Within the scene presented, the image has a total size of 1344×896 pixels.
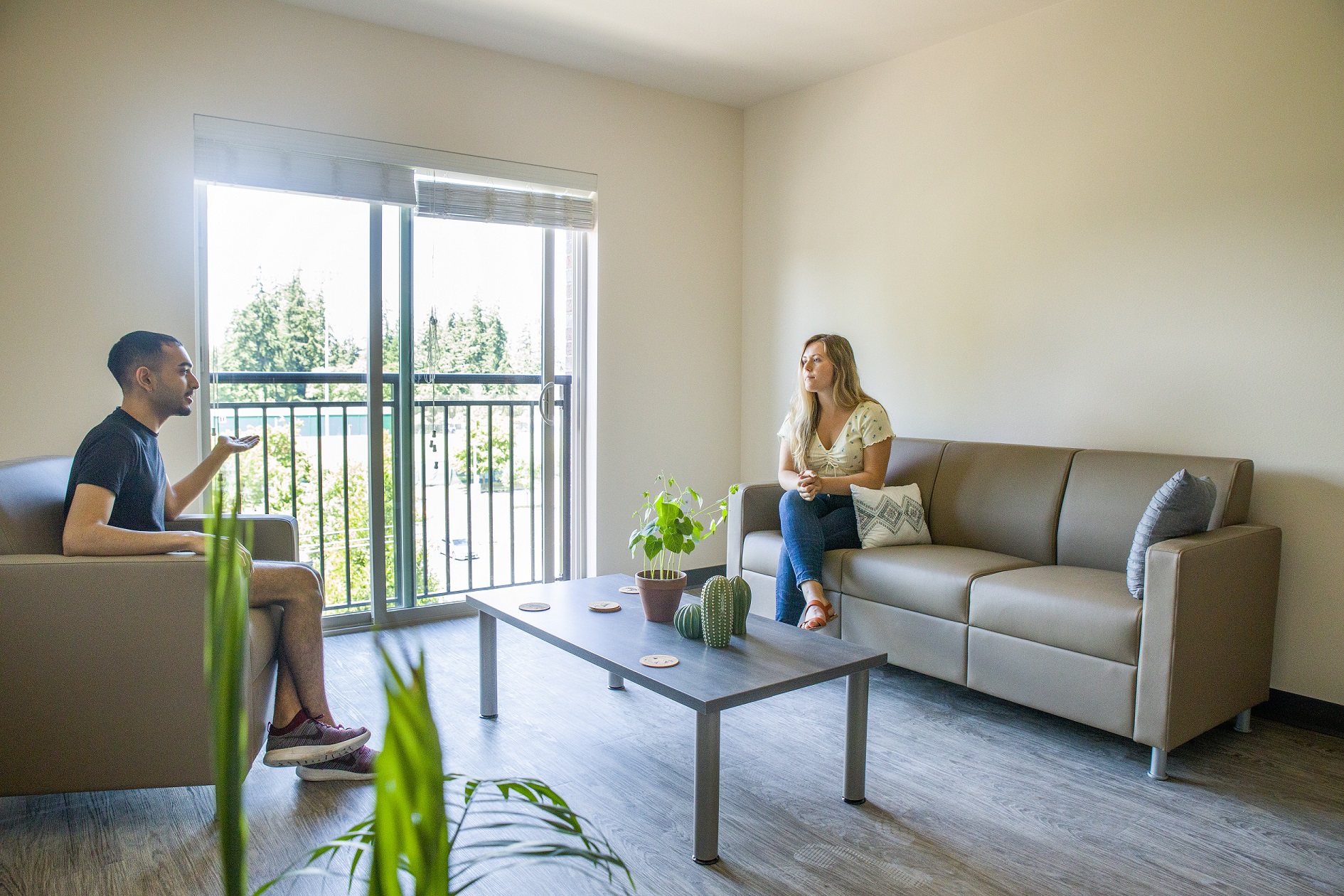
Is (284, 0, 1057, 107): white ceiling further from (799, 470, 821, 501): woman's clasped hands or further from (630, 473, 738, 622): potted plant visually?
(630, 473, 738, 622): potted plant

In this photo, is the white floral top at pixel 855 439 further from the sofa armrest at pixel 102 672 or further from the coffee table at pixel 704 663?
the sofa armrest at pixel 102 672

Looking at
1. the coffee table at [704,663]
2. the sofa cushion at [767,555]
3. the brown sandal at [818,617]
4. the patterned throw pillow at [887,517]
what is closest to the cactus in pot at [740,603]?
the coffee table at [704,663]

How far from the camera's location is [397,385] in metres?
3.90

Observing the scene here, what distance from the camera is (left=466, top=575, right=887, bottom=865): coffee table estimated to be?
6.55ft

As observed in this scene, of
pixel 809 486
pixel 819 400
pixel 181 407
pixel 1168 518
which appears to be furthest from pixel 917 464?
pixel 181 407

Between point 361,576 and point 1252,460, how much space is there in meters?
3.51

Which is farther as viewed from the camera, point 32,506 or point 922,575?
point 922,575

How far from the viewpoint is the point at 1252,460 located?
9.57 feet

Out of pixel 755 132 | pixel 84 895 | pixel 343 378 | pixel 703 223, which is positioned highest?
pixel 755 132

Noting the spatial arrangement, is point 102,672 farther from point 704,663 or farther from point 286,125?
point 286,125

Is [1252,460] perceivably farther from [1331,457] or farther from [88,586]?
[88,586]

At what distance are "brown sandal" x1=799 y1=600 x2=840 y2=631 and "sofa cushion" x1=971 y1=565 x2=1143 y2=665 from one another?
1.72 ft

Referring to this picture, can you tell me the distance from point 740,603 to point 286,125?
2.63 meters

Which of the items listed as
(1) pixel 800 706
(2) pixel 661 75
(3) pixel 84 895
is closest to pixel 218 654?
(3) pixel 84 895
